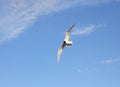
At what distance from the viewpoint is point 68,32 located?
58125 mm

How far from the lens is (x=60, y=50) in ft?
194

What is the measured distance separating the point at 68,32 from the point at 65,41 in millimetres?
2743

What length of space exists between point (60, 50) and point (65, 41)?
2861mm

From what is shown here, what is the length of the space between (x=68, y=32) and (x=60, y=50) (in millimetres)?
5494

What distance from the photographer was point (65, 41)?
5906 cm
